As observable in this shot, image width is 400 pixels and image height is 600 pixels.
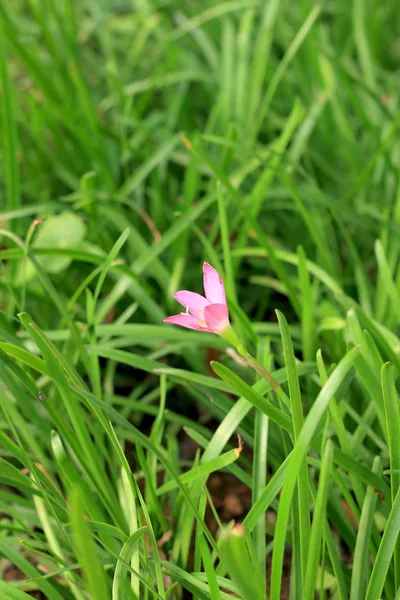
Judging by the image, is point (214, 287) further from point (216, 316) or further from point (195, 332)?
point (195, 332)

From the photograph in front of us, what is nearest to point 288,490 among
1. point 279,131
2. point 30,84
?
point 279,131

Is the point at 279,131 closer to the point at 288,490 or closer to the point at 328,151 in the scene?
the point at 328,151

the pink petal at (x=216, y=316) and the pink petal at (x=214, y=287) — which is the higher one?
the pink petal at (x=214, y=287)

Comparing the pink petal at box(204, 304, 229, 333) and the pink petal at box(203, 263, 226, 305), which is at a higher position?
the pink petal at box(203, 263, 226, 305)

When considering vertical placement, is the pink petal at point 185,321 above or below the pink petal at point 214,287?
below
